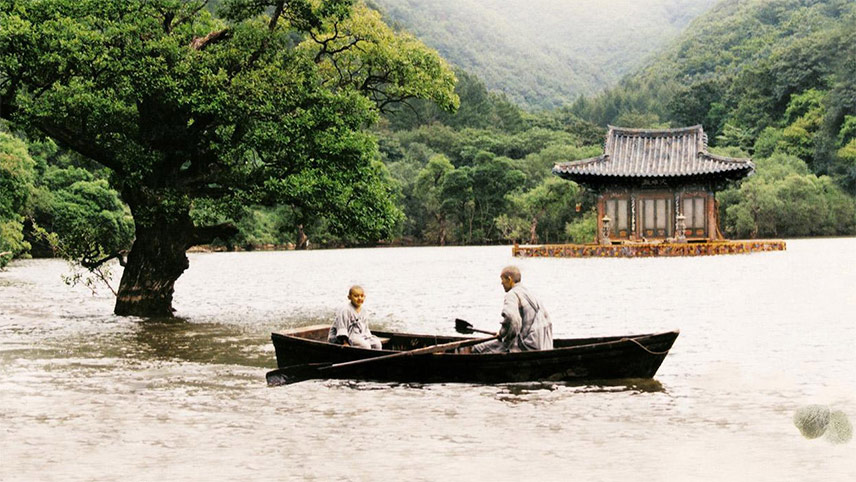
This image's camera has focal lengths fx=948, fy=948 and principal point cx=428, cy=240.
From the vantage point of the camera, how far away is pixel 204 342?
17.0 m

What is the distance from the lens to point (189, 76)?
18359mm

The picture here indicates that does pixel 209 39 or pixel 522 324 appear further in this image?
pixel 209 39

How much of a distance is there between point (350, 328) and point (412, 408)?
7.21 ft

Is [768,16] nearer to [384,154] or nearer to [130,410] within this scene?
[384,154]

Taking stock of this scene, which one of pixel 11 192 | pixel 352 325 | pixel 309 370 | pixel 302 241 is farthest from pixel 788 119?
pixel 309 370

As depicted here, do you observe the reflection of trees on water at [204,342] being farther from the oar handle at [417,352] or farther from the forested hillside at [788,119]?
the forested hillside at [788,119]

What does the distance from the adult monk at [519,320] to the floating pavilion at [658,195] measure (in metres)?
34.7

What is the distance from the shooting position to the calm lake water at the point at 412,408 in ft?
26.1

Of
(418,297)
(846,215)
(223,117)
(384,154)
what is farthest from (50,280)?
(846,215)

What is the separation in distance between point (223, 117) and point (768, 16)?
134771 mm

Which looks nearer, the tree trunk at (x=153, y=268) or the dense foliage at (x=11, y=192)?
the tree trunk at (x=153, y=268)

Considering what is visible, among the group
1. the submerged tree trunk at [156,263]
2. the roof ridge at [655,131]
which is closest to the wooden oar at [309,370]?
the submerged tree trunk at [156,263]

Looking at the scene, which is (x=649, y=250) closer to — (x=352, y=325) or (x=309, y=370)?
(x=352, y=325)

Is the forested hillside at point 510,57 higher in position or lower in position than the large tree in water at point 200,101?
higher
